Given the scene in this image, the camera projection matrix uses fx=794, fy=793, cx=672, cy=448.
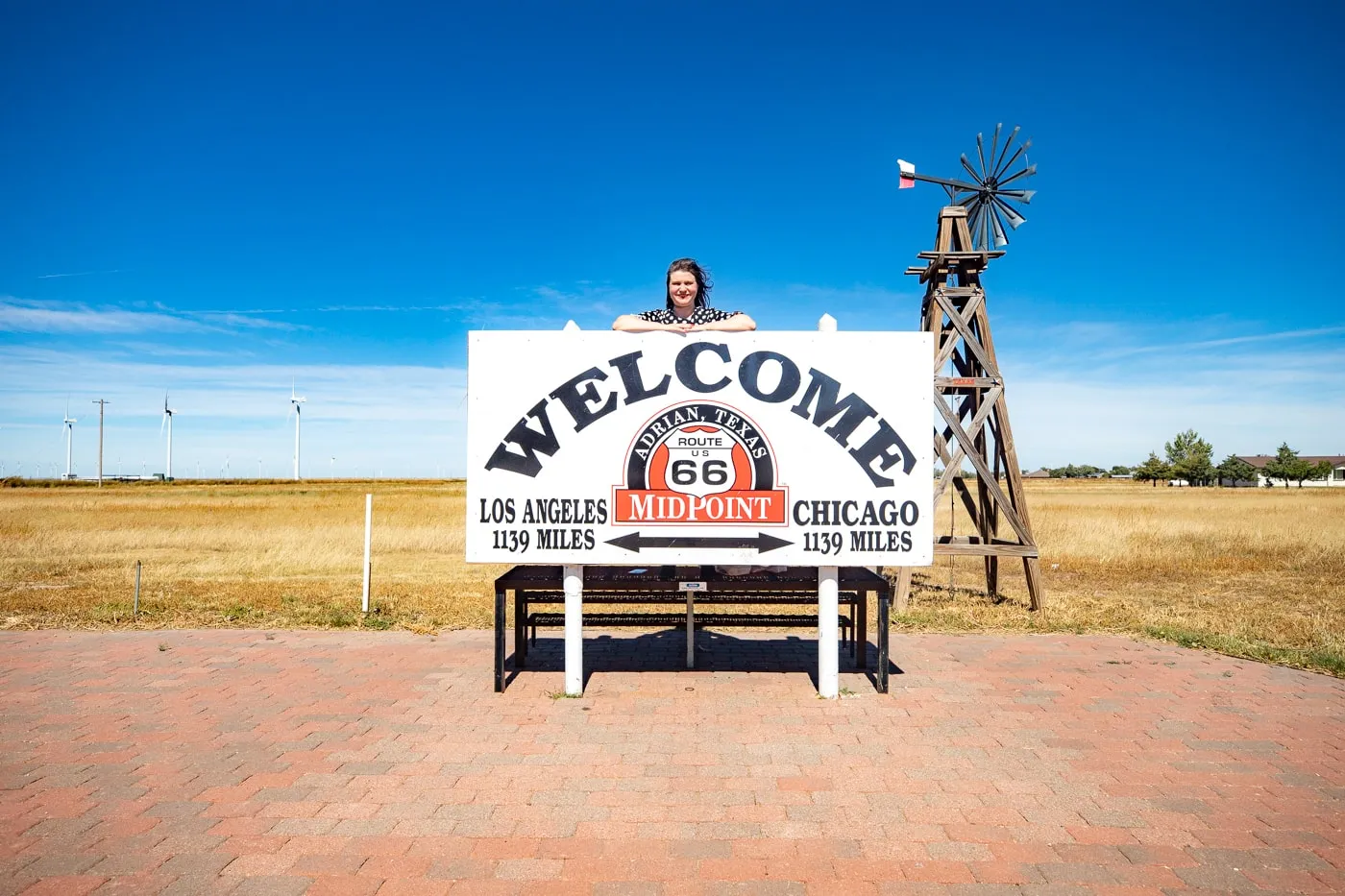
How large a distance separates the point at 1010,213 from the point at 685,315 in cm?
717

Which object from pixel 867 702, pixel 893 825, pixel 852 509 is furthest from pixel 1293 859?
pixel 852 509

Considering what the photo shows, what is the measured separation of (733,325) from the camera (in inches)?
237

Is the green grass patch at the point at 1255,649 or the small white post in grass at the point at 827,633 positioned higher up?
the small white post in grass at the point at 827,633

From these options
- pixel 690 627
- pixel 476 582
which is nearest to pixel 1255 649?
pixel 690 627

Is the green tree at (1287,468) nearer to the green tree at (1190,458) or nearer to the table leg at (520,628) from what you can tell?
the green tree at (1190,458)

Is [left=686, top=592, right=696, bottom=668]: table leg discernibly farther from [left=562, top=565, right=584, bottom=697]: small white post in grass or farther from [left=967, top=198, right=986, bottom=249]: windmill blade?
[left=967, top=198, right=986, bottom=249]: windmill blade

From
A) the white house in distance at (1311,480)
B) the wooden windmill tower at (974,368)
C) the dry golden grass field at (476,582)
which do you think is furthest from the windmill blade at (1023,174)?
the white house in distance at (1311,480)

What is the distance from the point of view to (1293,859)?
344 centimetres

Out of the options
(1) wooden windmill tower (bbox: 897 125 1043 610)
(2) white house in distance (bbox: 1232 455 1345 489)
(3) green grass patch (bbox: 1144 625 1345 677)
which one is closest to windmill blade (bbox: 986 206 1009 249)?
(1) wooden windmill tower (bbox: 897 125 1043 610)

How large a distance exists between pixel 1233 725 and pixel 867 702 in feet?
7.69

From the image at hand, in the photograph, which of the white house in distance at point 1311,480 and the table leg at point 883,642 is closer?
the table leg at point 883,642

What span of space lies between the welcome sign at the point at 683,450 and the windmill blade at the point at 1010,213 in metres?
6.34

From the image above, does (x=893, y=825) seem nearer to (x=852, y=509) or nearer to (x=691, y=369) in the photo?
(x=852, y=509)

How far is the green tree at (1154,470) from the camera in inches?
3959
